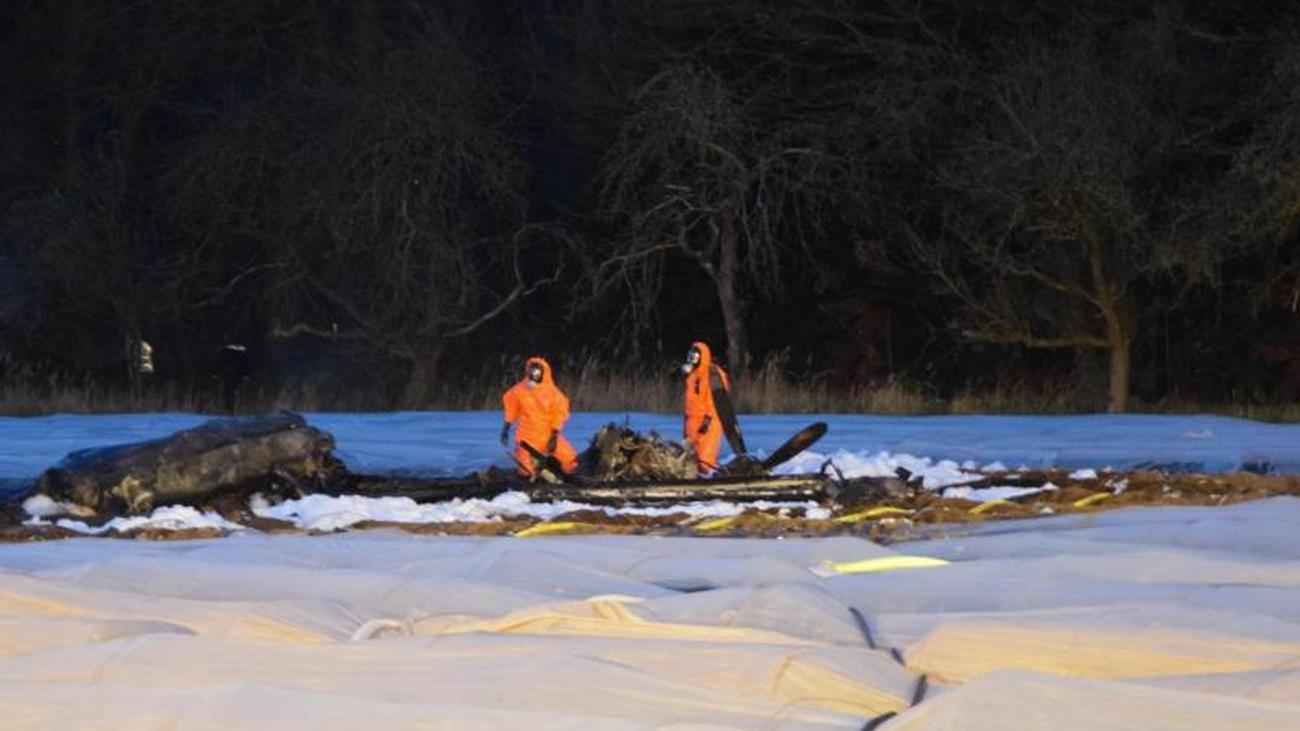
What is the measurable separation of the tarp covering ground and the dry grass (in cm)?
1350

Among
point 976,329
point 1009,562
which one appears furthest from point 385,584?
point 976,329

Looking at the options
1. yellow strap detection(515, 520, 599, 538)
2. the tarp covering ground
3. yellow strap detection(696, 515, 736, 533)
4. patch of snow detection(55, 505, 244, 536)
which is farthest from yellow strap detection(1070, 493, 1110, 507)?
patch of snow detection(55, 505, 244, 536)

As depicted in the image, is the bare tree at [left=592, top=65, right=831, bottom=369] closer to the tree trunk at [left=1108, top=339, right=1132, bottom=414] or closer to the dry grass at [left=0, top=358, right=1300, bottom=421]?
the dry grass at [left=0, top=358, right=1300, bottom=421]

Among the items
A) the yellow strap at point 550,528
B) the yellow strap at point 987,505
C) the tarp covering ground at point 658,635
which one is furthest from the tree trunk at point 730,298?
the tarp covering ground at point 658,635

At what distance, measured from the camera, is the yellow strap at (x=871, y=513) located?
43.5ft

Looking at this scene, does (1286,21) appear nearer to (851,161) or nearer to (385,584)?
(851,161)

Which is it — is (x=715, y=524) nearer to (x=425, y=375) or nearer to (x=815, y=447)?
(x=815, y=447)

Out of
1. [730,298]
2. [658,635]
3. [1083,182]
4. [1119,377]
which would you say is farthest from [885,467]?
[730,298]

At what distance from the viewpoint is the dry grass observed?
2405 cm

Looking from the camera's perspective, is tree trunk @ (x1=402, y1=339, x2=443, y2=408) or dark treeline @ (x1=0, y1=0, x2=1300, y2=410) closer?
dark treeline @ (x1=0, y1=0, x2=1300, y2=410)

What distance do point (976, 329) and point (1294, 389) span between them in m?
3.94

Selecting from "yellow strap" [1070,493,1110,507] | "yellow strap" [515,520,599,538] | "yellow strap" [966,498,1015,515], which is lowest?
"yellow strap" [515,520,599,538]

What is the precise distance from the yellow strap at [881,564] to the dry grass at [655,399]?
13.5 metres

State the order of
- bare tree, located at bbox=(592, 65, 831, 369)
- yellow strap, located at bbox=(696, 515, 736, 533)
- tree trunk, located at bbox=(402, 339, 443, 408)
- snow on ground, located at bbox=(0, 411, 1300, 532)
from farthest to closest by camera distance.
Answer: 1. tree trunk, located at bbox=(402, 339, 443, 408)
2. bare tree, located at bbox=(592, 65, 831, 369)
3. snow on ground, located at bbox=(0, 411, 1300, 532)
4. yellow strap, located at bbox=(696, 515, 736, 533)
